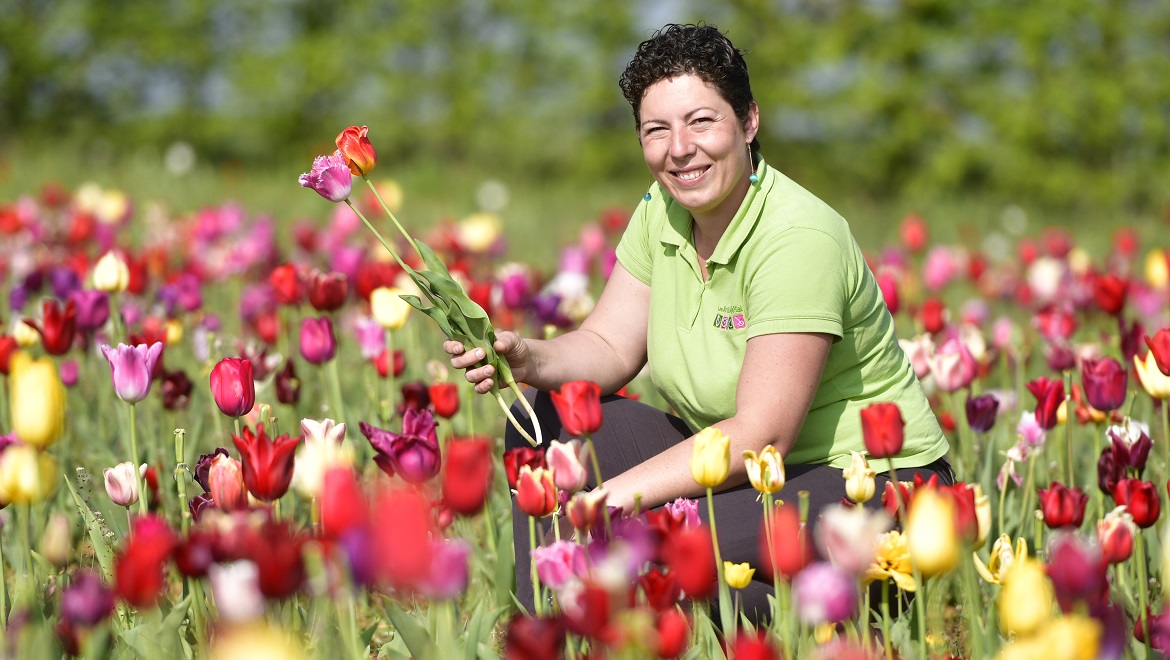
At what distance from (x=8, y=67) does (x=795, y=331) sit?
563 inches

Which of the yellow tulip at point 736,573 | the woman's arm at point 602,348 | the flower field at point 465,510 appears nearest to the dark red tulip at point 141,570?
the flower field at point 465,510

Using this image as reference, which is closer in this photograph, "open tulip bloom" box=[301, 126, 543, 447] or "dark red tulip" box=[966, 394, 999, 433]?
"open tulip bloom" box=[301, 126, 543, 447]

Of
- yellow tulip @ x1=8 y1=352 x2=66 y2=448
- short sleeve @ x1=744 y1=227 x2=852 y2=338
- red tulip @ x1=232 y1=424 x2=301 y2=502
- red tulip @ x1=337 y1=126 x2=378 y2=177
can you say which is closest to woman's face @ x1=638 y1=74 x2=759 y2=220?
short sleeve @ x1=744 y1=227 x2=852 y2=338

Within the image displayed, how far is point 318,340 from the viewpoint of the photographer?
277 cm

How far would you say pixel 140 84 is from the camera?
49.6 feet

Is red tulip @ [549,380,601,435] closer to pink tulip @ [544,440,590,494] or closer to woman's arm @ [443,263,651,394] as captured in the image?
pink tulip @ [544,440,590,494]

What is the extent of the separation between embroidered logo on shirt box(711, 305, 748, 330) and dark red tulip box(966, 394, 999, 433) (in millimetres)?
598

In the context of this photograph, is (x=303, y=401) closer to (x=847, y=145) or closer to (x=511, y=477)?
(x=511, y=477)

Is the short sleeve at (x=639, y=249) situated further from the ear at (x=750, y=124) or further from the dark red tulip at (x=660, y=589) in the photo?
the dark red tulip at (x=660, y=589)

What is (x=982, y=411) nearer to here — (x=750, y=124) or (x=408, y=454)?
(x=750, y=124)

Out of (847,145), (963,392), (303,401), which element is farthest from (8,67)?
(963,392)

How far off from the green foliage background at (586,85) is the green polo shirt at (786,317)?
29.0 feet

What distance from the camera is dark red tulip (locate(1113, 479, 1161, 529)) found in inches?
77.0

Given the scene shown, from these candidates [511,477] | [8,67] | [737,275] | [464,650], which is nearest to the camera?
[464,650]
